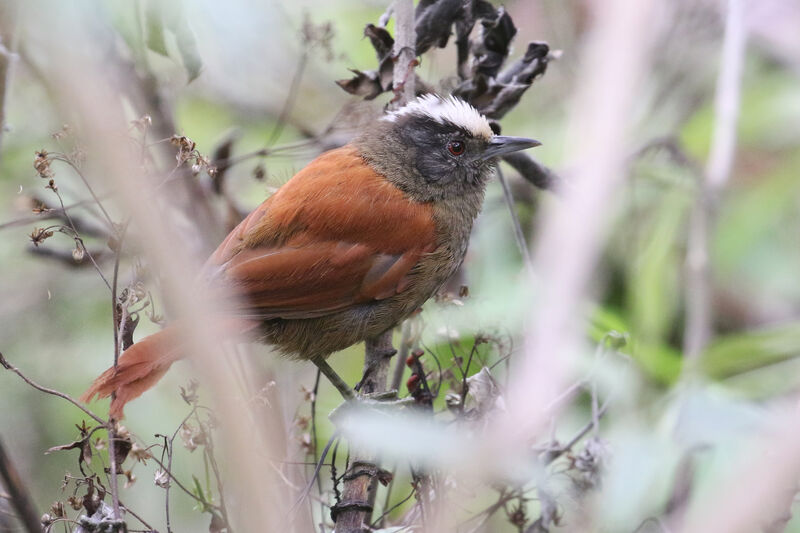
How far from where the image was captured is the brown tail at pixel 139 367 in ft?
7.96

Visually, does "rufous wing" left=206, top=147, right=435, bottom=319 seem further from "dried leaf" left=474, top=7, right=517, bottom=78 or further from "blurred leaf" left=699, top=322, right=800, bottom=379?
"blurred leaf" left=699, top=322, right=800, bottom=379

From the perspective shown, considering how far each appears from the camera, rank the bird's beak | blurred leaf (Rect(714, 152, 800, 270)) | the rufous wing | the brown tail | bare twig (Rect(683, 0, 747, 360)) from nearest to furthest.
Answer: the brown tail < the rufous wing < the bird's beak < bare twig (Rect(683, 0, 747, 360)) < blurred leaf (Rect(714, 152, 800, 270))

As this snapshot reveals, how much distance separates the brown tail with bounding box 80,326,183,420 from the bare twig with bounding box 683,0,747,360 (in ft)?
6.95

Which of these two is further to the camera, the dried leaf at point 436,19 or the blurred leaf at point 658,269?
the blurred leaf at point 658,269

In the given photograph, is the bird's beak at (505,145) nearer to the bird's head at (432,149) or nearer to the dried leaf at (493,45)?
the bird's head at (432,149)

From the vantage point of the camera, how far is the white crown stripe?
3.04m

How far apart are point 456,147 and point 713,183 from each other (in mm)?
1409

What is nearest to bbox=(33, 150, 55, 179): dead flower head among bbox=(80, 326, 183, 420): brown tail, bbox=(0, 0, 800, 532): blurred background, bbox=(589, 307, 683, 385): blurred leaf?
bbox=(0, 0, 800, 532): blurred background

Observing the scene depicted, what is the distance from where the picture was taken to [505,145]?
306cm

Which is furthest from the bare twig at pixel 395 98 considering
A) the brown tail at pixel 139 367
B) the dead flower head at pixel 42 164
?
the dead flower head at pixel 42 164

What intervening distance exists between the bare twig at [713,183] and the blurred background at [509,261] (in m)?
0.02

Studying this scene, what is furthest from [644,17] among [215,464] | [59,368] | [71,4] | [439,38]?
[59,368]

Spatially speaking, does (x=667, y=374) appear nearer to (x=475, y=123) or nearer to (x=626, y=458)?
(x=626, y=458)

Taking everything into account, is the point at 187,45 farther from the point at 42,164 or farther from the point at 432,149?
the point at 432,149
